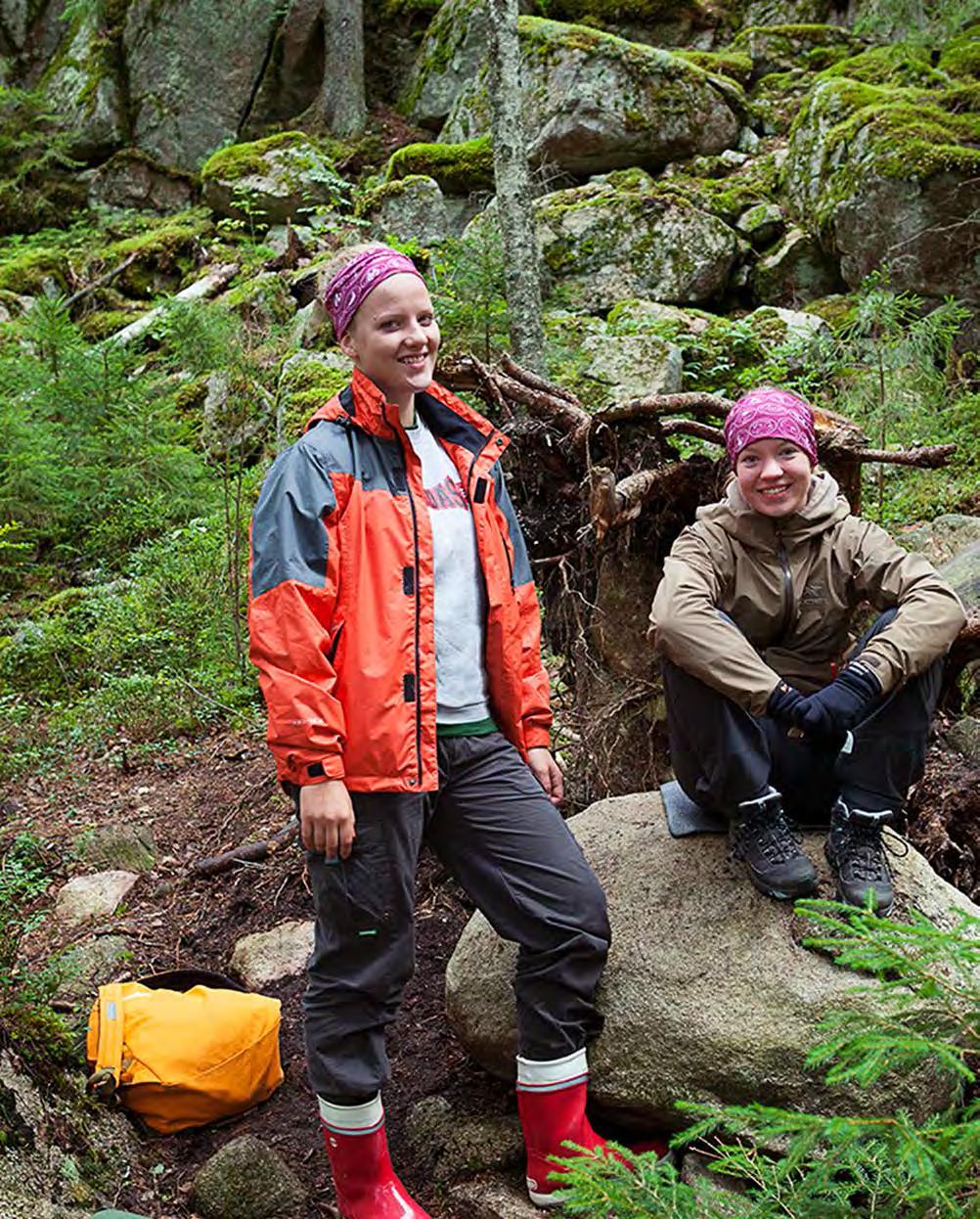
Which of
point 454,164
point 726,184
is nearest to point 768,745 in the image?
point 726,184

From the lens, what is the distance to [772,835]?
329 cm

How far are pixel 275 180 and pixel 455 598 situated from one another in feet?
44.7

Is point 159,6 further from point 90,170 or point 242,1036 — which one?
point 242,1036

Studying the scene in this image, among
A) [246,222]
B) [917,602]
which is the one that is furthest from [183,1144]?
[246,222]

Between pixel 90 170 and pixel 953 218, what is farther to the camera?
pixel 90 170

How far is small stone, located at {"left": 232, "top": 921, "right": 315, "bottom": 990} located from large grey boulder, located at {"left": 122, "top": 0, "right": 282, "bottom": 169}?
55.7 ft

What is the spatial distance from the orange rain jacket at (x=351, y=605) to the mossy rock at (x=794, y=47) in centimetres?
1381

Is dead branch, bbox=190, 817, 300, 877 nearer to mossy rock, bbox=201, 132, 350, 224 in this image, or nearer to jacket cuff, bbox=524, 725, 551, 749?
jacket cuff, bbox=524, 725, 551, 749

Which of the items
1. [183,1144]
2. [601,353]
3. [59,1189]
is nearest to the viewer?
[59,1189]

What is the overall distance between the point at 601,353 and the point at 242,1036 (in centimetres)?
701

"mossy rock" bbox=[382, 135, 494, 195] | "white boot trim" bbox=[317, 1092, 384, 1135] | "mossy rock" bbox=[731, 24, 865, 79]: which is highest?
"mossy rock" bbox=[731, 24, 865, 79]

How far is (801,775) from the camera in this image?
11.3 ft

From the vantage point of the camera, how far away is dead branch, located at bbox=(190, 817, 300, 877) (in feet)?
17.9

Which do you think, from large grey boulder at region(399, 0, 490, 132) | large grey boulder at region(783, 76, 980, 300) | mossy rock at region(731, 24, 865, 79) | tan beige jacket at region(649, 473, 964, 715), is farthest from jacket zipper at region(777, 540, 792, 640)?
large grey boulder at region(399, 0, 490, 132)
